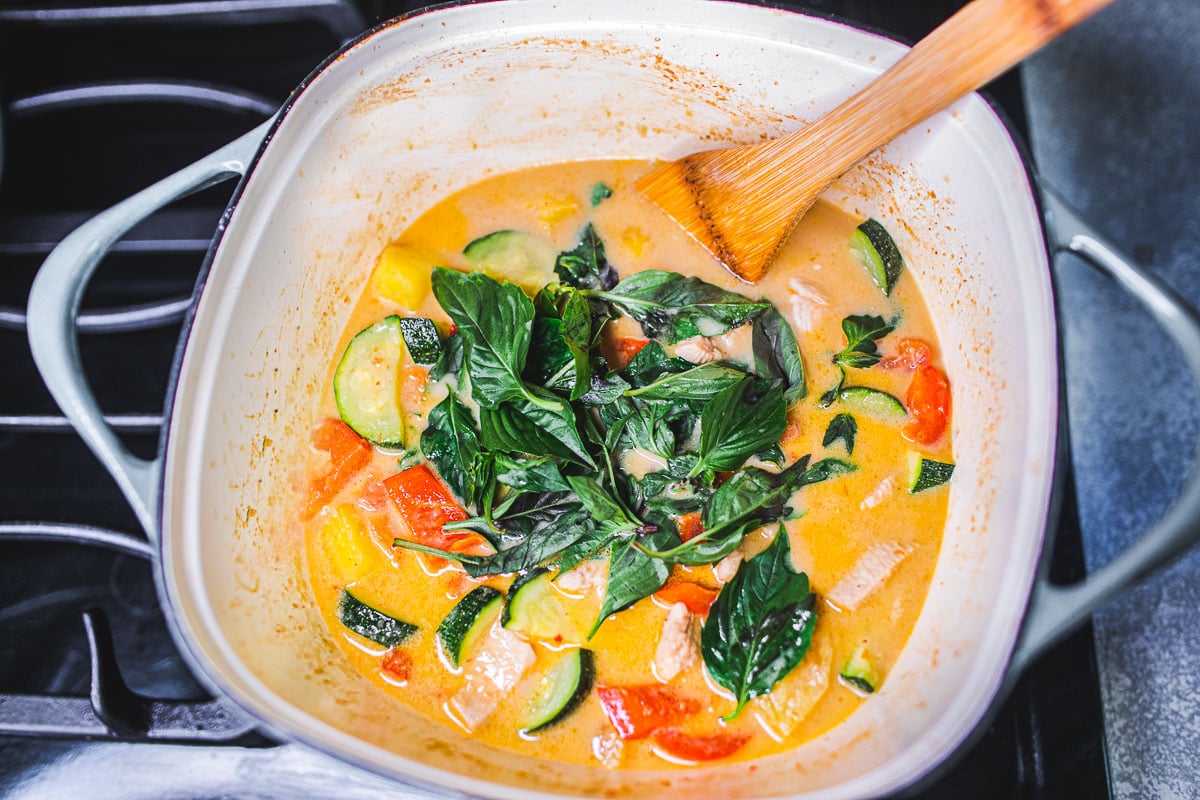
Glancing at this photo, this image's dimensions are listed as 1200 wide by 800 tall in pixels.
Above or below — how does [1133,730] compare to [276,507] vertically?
below

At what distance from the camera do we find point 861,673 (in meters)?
1.81

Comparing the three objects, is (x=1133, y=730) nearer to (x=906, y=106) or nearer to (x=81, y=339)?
(x=906, y=106)

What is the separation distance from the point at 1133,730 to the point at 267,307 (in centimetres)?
232

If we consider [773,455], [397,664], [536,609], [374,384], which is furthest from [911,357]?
[397,664]

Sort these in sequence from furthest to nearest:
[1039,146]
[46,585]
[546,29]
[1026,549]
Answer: [1039,146] → [46,585] → [546,29] → [1026,549]

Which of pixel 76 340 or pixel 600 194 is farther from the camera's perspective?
pixel 600 194

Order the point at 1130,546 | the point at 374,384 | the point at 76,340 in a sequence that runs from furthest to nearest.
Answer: the point at 374,384, the point at 76,340, the point at 1130,546

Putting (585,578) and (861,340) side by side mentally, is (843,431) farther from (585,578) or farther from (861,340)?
(585,578)

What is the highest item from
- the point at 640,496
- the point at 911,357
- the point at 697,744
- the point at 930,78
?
the point at 930,78

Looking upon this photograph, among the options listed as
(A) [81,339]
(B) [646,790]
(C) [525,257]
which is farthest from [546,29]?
(B) [646,790]

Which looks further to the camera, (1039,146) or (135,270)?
(1039,146)

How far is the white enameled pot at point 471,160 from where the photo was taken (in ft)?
4.96

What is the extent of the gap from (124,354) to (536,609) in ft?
4.19

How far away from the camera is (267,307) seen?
1858 mm
